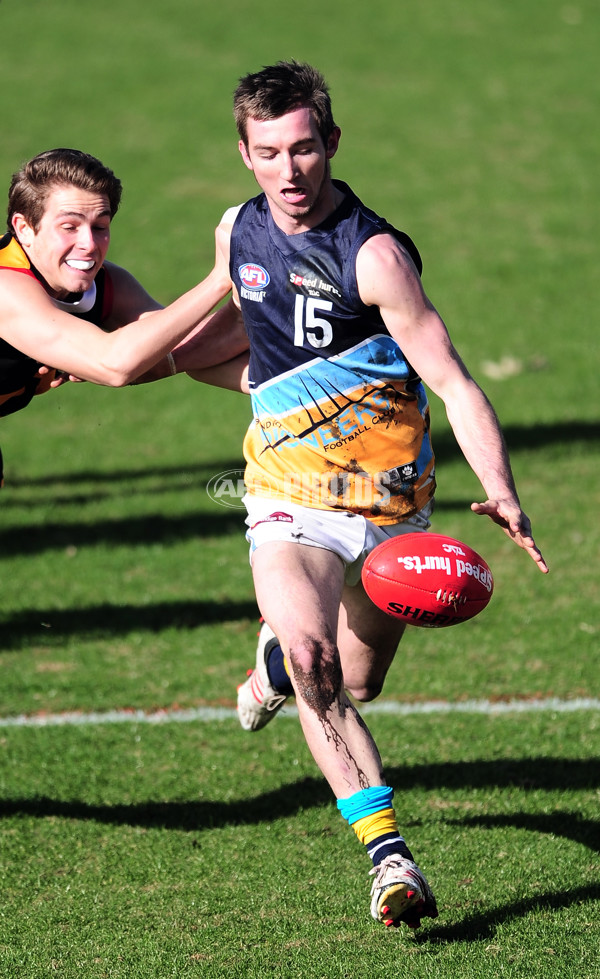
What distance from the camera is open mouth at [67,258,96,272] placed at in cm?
491

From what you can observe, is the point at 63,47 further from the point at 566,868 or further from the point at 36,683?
the point at 566,868

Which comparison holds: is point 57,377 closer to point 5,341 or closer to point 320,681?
point 5,341

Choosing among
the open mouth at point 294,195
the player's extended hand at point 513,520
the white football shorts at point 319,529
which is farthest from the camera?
the white football shorts at point 319,529

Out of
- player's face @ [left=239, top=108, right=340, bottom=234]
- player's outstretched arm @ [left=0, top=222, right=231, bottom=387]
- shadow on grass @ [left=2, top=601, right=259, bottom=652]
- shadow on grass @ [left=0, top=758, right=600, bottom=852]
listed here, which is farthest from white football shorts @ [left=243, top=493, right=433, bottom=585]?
shadow on grass @ [left=2, top=601, right=259, bottom=652]

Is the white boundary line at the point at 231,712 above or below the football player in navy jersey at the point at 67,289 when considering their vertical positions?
below

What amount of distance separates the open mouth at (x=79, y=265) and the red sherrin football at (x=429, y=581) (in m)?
1.69

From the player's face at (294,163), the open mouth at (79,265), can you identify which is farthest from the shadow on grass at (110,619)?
the player's face at (294,163)

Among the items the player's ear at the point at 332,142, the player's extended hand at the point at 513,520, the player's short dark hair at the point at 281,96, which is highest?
the player's short dark hair at the point at 281,96

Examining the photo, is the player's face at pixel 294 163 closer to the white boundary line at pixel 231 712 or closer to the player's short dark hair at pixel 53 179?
the player's short dark hair at pixel 53 179

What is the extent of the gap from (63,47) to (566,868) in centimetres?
2740

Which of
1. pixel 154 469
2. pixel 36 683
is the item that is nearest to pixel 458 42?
pixel 154 469

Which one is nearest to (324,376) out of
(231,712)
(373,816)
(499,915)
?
(373,816)

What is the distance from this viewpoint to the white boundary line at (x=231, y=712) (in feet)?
22.1

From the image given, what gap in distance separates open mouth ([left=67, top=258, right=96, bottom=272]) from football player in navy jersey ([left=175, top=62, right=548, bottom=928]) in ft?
1.91
